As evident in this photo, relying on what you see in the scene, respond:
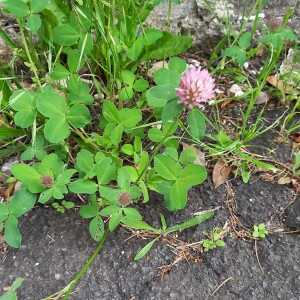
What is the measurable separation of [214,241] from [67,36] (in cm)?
79

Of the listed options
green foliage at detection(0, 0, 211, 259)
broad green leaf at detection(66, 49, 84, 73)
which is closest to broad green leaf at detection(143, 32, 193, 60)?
green foliage at detection(0, 0, 211, 259)

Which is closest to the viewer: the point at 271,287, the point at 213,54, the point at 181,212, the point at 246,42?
the point at 271,287

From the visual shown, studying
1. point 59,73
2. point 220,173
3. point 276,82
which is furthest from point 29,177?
point 276,82

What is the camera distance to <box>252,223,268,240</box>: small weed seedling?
5.16 feet

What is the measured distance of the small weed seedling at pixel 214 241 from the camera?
5.10 ft

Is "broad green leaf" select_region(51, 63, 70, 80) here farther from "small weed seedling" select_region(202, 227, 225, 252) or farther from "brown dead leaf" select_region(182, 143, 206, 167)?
"small weed seedling" select_region(202, 227, 225, 252)

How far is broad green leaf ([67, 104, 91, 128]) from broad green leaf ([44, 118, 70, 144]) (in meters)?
0.02

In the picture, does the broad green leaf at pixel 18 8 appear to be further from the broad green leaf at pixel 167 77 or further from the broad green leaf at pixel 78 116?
the broad green leaf at pixel 167 77

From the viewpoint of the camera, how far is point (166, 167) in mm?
1486

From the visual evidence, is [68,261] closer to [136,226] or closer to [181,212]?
[136,226]

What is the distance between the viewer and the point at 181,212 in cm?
162

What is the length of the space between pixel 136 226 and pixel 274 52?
2.71 feet

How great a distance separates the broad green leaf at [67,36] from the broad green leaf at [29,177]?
0.44 m

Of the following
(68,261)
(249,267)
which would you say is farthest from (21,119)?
(249,267)
